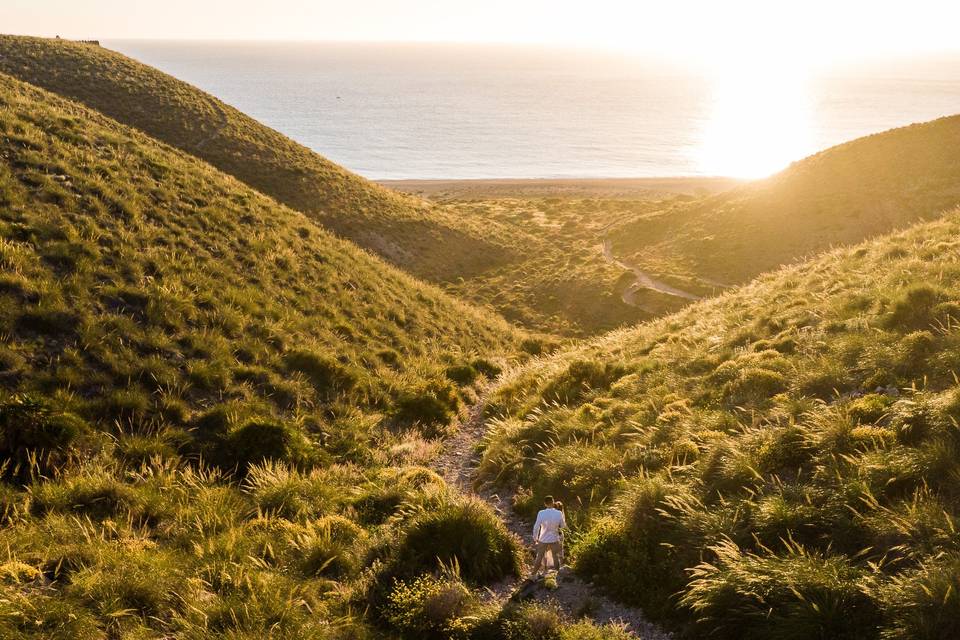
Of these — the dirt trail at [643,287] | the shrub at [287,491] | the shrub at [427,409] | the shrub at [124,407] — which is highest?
the shrub at [124,407]

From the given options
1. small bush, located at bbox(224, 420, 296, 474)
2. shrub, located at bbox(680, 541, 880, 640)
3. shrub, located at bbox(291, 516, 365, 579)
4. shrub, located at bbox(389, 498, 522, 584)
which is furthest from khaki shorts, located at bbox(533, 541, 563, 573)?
small bush, located at bbox(224, 420, 296, 474)

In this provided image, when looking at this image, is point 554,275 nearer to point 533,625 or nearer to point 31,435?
point 31,435

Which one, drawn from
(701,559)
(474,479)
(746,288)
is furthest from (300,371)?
(746,288)

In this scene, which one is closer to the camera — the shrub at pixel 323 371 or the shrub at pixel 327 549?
the shrub at pixel 327 549

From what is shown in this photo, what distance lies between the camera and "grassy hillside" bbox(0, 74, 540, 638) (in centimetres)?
873

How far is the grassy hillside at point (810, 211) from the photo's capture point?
1638 inches

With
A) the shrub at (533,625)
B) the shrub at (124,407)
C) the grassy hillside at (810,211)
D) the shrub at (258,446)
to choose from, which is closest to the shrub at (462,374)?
the shrub at (258,446)

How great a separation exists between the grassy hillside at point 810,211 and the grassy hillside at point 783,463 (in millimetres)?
23902

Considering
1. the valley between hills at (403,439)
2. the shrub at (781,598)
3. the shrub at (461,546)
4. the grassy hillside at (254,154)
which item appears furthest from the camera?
the grassy hillside at (254,154)

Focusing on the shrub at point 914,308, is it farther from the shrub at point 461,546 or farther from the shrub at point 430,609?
the shrub at point 430,609

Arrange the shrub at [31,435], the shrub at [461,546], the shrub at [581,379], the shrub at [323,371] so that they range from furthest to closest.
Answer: the shrub at [581,379]
the shrub at [323,371]
the shrub at [31,435]
the shrub at [461,546]

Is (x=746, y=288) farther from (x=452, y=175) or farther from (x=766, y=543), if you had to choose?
(x=452, y=175)

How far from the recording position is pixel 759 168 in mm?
129875

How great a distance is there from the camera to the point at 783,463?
1032cm
